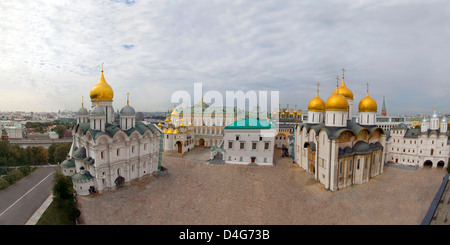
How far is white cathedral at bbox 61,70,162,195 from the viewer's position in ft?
46.8

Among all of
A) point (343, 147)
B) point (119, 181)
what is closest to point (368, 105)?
point (343, 147)

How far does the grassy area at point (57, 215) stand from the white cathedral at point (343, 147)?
1691 centimetres

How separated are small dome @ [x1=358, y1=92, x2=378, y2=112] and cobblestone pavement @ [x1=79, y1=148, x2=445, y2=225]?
19.8ft

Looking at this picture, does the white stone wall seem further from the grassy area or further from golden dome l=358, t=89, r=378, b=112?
the grassy area

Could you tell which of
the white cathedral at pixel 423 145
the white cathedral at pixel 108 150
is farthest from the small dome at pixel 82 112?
the white cathedral at pixel 423 145

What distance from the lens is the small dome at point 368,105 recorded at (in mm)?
19041

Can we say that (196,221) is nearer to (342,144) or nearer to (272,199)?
(272,199)

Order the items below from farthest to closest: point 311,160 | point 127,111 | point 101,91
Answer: point 311,160, point 127,111, point 101,91

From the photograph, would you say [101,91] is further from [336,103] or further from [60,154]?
[336,103]

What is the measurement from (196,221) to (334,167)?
10.5 meters

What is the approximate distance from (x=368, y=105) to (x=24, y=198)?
30.3 metres

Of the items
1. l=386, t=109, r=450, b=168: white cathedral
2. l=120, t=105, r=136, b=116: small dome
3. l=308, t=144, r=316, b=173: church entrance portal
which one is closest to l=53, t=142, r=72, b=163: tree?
l=120, t=105, r=136, b=116: small dome

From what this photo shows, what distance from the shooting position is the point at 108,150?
14.7 metres

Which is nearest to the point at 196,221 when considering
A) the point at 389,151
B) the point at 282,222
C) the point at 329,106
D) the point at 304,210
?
the point at 282,222
